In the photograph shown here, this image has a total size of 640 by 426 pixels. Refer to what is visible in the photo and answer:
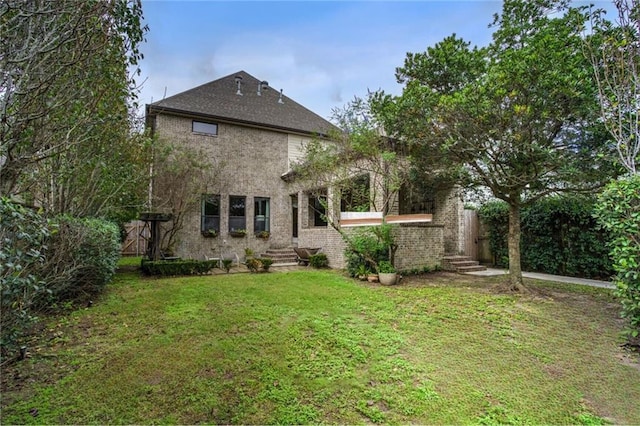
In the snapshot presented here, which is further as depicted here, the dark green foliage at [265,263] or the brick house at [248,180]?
the brick house at [248,180]

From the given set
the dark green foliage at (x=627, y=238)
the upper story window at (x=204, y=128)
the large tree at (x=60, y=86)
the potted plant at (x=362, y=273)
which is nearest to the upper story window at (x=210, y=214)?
the upper story window at (x=204, y=128)

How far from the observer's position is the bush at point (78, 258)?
513cm

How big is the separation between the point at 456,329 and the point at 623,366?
1.96 metres

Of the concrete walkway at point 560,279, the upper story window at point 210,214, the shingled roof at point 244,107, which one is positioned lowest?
the concrete walkway at point 560,279

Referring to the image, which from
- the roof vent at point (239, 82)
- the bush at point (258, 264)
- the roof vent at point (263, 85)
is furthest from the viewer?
the roof vent at point (263, 85)

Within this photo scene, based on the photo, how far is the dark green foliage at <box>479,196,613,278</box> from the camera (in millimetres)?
9211

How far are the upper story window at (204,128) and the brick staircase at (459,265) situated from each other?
11.6 meters

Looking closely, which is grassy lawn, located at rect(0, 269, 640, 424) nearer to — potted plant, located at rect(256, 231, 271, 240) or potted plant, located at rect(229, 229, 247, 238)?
potted plant, located at rect(229, 229, 247, 238)

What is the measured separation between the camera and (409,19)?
8.39m

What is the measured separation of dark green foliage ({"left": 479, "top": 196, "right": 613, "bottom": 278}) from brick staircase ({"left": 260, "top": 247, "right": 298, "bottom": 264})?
345 inches

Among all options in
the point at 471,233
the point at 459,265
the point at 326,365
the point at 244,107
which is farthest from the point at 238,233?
the point at 326,365

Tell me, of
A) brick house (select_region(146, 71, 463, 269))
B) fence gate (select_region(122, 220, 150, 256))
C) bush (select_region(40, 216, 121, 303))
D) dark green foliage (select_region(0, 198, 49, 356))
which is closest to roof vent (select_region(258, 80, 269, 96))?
brick house (select_region(146, 71, 463, 269))

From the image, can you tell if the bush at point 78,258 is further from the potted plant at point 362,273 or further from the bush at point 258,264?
the potted plant at point 362,273

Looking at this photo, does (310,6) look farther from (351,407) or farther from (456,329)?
(351,407)
